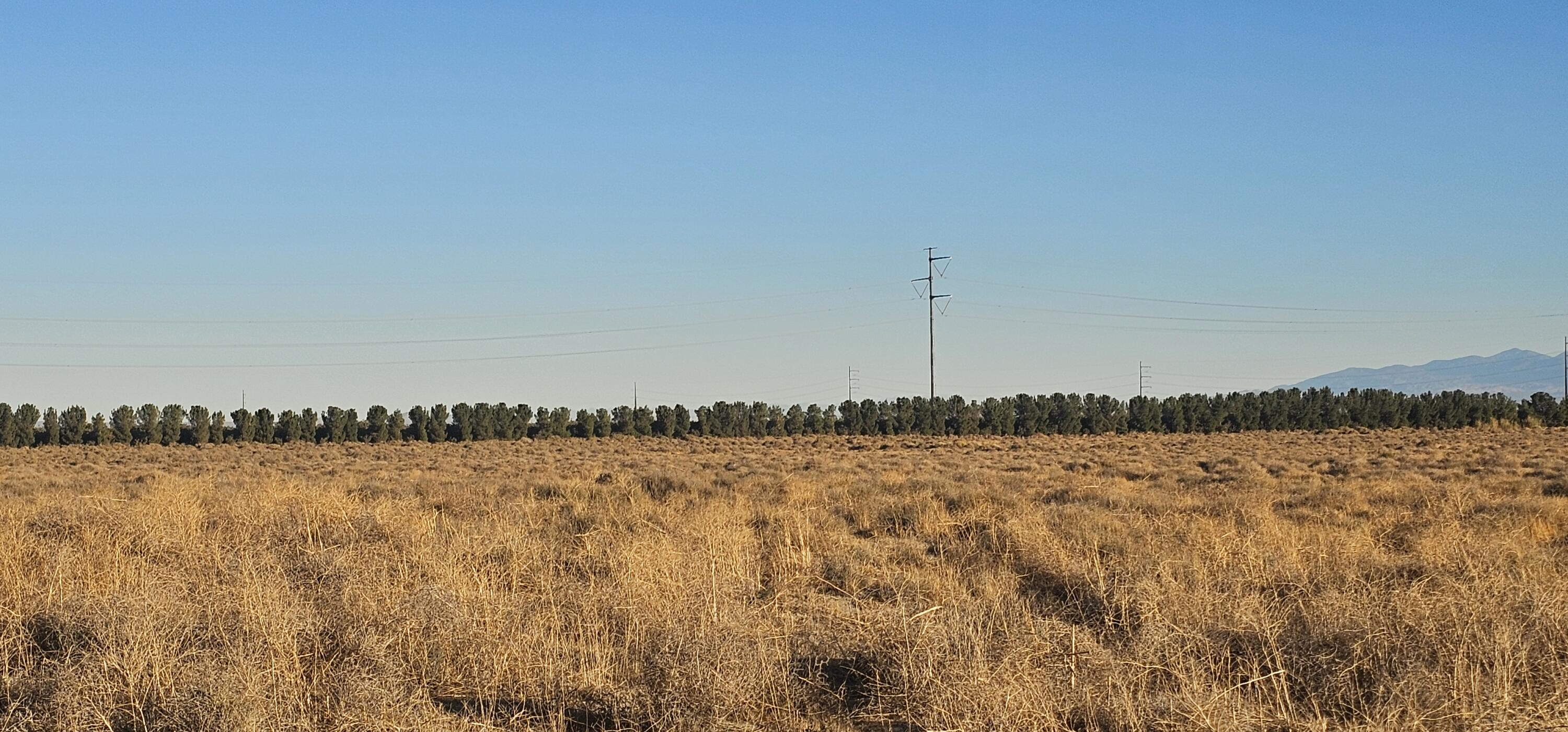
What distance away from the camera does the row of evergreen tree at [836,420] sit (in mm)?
71625

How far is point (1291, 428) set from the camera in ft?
280

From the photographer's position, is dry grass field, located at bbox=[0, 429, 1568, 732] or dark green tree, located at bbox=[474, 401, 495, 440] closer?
dry grass field, located at bbox=[0, 429, 1568, 732]

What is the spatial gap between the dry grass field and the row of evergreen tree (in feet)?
196

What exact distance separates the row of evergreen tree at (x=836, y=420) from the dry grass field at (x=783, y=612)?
59775 millimetres

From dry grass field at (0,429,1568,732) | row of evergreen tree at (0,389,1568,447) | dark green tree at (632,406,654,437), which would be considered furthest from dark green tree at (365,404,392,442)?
dry grass field at (0,429,1568,732)

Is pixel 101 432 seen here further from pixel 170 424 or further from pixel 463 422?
pixel 463 422

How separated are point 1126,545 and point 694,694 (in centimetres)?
634

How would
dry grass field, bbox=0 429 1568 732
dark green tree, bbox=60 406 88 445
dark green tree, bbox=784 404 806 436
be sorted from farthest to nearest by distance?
dark green tree, bbox=784 404 806 436
dark green tree, bbox=60 406 88 445
dry grass field, bbox=0 429 1568 732

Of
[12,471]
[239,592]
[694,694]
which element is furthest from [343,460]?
[694,694]

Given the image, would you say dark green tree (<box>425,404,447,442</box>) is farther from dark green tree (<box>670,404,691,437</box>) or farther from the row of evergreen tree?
dark green tree (<box>670,404,691,437</box>)

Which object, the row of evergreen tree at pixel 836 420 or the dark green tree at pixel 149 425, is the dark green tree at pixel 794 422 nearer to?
the row of evergreen tree at pixel 836 420

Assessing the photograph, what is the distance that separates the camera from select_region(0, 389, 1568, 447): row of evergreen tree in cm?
7162

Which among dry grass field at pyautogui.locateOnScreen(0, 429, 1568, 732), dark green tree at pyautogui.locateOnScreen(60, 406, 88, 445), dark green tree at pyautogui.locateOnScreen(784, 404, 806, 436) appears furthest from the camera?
dark green tree at pyautogui.locateOnScreen(784, 404, 806, 436)

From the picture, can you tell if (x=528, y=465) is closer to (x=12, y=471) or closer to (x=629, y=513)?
(x=12, y=471)
